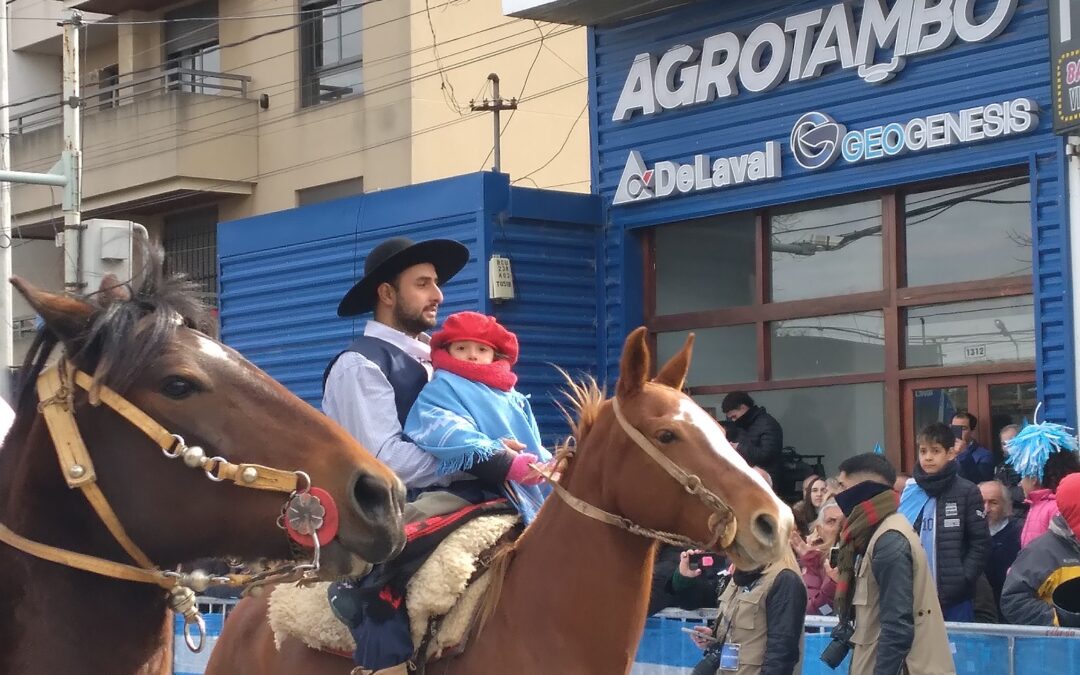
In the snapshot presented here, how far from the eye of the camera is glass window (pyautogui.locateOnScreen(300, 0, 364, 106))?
22.6 metres

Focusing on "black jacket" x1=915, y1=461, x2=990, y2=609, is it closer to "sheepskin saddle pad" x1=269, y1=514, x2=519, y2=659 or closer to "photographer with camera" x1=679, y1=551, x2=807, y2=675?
"photographer with camera" x1=679, y1=551, x2=807, y2=675

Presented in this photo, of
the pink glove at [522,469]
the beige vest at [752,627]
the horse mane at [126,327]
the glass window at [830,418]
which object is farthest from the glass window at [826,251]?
the horse mane at [126,327]

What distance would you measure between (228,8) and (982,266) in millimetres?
15417

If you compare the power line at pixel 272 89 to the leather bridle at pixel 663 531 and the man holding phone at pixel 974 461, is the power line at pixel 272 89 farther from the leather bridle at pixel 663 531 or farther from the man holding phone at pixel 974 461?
the leather bridle at pixel 663 531

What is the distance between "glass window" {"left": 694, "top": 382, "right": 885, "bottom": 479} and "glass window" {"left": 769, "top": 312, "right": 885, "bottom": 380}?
17 centimetres

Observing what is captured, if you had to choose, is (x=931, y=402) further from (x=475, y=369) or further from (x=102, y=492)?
(x=102, y=492)

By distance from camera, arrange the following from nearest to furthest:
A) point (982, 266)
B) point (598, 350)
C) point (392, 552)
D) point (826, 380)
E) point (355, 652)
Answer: point (392, 552), point (355, 652), point (982, 266), point (826, 380), point (598, 350)

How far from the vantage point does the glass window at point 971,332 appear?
12.2m

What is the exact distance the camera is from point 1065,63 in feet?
36.8

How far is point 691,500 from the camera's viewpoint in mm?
5305

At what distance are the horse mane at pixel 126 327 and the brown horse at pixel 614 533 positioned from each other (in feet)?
7.41

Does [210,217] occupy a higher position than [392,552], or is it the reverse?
[210,217]

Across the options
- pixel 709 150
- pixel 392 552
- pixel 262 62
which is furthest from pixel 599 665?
pixel 262 62

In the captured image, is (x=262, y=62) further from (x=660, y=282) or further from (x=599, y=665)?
(x=599, y=665)
